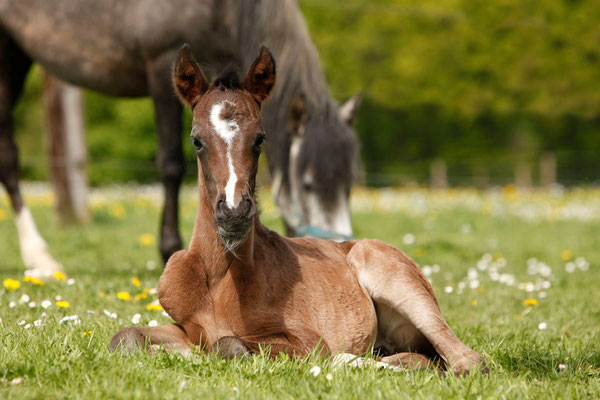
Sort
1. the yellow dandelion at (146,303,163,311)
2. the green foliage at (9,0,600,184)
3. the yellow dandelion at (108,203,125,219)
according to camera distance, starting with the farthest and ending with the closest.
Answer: the green foliage at (9,0,600,184), the yellow dandelion at (108,203,125,219), the yellow dandelion at (146,303,163,311)

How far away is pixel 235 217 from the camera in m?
2.86

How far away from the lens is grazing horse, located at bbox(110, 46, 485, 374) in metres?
3.13

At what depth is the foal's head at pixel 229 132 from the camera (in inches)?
115

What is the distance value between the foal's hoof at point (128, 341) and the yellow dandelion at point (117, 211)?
406 inches

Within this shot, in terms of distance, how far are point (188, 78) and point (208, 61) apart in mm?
3014

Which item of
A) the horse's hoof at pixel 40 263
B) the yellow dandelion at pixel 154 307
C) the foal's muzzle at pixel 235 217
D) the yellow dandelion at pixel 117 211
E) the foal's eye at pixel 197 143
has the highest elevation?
the foal's eye at pixel 197 143

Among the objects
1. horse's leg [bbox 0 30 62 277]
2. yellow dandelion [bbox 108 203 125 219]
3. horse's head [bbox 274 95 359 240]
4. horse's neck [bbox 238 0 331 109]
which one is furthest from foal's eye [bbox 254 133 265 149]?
yellow dandelion [bbox 108 203 125 219]

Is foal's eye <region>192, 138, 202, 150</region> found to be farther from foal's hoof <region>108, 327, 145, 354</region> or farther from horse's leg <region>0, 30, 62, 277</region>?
horse's leg <region>0, 30, 62, 277</region>

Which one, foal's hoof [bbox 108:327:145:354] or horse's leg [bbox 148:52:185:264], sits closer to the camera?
foal's hoof [bbox 108:327:145:354]

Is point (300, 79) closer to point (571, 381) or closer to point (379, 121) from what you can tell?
point (571, 381)

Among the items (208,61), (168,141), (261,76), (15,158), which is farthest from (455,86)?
(261,76)

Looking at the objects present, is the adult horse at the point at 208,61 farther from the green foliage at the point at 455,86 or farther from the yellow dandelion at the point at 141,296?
the green foliage at the point at 455,86

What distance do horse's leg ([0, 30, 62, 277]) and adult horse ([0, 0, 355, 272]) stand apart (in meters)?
0.02

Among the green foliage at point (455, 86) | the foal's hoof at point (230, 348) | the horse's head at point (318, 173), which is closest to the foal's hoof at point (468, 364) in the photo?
the foal's hoof at point (230, 348)
